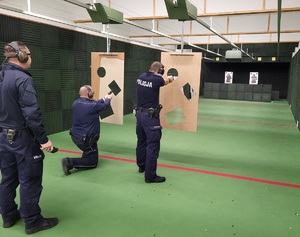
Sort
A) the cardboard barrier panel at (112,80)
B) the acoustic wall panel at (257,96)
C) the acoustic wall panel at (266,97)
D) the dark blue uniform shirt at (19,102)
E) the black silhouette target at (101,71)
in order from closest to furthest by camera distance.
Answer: the dark blue uniform shirt at (19,102) → the cardboard barrier panel at (112,80) → the black silhouette target at (101,71) → the acoustic wall panel at (266,97) → the acoustic wall panel at (257,96)

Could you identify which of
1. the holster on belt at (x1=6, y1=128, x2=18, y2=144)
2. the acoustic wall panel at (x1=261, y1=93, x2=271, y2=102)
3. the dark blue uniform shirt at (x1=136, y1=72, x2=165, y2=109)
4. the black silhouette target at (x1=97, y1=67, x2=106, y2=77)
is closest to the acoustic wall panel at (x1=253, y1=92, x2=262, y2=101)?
the acoustic wall panel at (x1=261, y1=93, x2=271, y2=102)

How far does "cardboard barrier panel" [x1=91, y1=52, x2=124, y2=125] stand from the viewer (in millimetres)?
4664

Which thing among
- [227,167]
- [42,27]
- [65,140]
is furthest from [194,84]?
[42,27]

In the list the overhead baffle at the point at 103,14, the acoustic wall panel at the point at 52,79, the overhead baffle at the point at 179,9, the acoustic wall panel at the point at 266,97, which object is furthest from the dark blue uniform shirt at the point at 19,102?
the acoustic wall panel at the point at 266,97

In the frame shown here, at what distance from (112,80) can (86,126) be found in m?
0.96

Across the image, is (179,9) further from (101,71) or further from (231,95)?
(231,95)

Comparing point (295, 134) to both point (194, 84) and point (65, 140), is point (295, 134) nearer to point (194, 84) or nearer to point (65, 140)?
point (194, 84)

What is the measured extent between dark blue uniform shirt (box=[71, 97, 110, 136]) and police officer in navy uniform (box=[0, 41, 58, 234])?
164 cm

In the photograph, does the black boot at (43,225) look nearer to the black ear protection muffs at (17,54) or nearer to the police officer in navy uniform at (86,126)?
the police officer in navy uniform at (86,126)

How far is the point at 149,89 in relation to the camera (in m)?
3.89

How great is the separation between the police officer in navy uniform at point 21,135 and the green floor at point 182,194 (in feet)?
1.19

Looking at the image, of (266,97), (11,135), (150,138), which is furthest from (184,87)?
(266,97)

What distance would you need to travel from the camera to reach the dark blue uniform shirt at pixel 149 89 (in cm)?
386

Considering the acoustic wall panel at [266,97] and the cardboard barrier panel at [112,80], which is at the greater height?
the cardboard barrier panel at [112,80]
